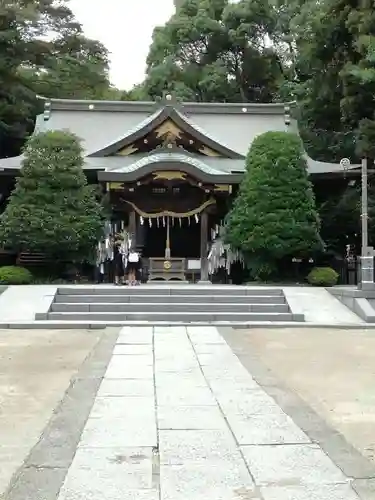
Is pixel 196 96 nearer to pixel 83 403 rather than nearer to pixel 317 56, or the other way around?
pixel 317 56

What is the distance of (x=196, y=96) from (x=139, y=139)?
16.2 metres

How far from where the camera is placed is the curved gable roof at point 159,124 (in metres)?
18.6

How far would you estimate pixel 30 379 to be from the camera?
21.5 ft

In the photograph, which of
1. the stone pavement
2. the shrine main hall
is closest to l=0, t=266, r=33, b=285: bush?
the stone pavement

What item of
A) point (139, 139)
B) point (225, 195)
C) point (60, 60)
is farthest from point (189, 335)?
point (60, 60)

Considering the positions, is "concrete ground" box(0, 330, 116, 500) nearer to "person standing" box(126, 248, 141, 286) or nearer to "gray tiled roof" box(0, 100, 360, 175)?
"person standing" box(126, 248, 141, 286)

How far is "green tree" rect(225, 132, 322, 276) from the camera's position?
52.4 ft

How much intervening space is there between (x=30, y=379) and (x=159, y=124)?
1344 cm

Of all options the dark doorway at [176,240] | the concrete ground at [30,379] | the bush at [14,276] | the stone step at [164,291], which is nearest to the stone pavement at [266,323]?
the stone step at [164,291]

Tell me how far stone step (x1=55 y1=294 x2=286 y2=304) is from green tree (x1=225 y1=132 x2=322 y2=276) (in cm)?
254

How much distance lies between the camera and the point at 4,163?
1886 centimetres

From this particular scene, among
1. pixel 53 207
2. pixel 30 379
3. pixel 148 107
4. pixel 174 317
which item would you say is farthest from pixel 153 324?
pixel 148 107

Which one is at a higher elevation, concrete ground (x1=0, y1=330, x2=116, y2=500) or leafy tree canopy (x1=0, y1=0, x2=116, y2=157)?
leafy tree canopy (x1=0, y1=0, x2=116, y2=157)

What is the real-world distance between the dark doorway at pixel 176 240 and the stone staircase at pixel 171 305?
5034mm
